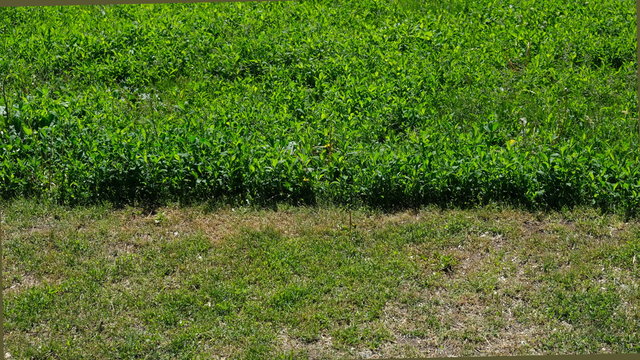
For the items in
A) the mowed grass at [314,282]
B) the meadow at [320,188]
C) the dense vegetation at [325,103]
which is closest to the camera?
the mowed grass at [314,282]

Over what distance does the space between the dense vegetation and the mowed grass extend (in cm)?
25

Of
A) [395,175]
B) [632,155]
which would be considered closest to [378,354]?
[395,175]

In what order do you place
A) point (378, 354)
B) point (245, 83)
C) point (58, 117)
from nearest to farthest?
point (378, 354)
point (58, 117)
point (245, 83)

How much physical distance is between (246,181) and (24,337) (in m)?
2.14

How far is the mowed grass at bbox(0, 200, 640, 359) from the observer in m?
5.66

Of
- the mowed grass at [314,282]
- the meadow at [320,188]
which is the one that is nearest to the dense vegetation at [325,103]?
the meadow at [320,188]

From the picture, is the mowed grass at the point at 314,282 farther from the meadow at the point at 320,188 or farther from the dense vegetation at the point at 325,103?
the dense vegetation at the point at 325,103

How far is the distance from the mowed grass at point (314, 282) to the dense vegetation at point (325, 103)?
252 mm

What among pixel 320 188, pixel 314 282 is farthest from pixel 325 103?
pixel 314 282

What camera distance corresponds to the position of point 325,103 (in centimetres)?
810

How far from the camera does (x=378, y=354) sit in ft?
18.3

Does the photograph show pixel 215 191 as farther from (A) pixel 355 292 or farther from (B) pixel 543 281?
(B) pixel 543 281

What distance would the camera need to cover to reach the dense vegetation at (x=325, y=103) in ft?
23.1

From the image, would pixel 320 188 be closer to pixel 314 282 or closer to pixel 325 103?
pixel 314 282
